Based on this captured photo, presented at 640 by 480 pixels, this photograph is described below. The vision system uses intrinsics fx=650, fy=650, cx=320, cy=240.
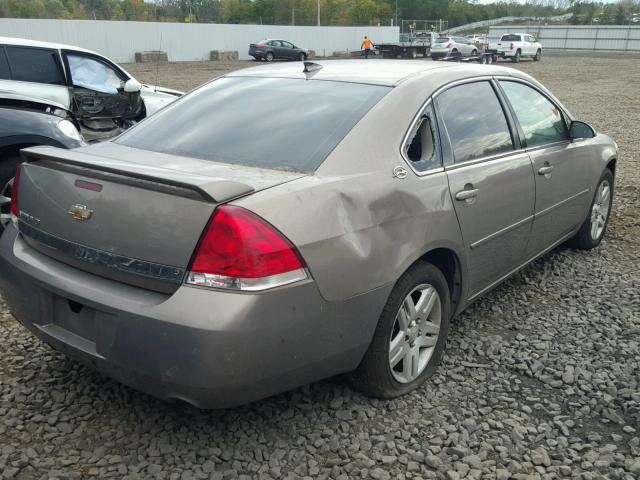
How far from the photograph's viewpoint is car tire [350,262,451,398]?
296 cm

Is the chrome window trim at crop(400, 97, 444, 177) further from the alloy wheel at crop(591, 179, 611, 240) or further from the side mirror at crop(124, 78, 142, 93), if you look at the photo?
the side mirror at crop(124, 78, 142, 93)

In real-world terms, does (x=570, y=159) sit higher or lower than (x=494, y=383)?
higher

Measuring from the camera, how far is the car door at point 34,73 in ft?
23.3

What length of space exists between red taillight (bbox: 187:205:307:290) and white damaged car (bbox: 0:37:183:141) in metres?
5.28

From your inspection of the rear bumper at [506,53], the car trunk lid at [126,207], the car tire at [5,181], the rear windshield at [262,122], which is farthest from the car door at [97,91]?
the rear bumper at [506,53]

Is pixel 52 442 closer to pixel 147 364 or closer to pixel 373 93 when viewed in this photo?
pixel 147 364

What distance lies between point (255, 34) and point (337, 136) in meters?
48.6

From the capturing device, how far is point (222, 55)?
4603cm

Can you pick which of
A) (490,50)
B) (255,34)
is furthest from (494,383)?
(255,34)

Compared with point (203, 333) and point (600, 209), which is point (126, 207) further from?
point (600, 209)

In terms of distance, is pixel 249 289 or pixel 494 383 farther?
pixel 494 383

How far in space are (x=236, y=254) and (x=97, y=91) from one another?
6.07 m

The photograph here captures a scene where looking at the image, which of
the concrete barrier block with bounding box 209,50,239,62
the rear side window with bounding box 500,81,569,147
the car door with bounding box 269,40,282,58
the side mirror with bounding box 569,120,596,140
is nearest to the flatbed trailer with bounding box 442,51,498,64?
the car door with bounding box 269,40,282,58

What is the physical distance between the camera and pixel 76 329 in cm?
270
